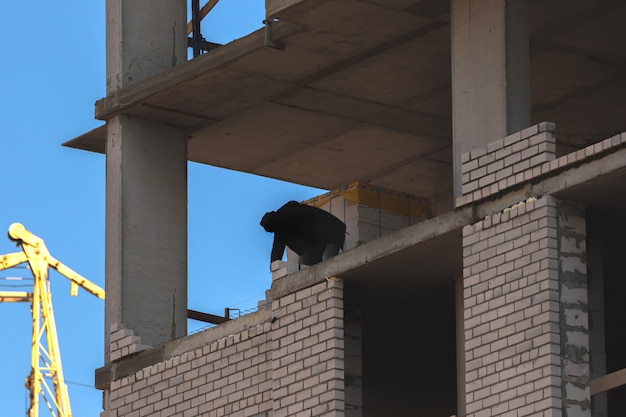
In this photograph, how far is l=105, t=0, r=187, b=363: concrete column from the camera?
25156 millimetres

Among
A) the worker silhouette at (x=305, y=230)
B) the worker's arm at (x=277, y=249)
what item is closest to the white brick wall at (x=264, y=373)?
the worker's arm at (x=277, y=249)

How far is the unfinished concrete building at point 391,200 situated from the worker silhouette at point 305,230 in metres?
0.43

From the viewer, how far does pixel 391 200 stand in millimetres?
26172

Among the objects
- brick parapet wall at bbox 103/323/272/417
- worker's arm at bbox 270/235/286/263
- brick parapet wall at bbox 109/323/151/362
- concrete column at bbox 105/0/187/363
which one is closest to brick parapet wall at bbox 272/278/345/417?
brick parapet wall at bbox 103/323/272/417

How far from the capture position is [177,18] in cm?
2648

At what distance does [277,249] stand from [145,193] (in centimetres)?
288

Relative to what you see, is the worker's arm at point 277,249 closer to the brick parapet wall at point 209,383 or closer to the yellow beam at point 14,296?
the brick parapet wall at point 209,383

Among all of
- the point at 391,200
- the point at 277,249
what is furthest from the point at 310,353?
the point at 391,200

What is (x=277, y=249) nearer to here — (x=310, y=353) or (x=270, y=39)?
(x=310, y=353)

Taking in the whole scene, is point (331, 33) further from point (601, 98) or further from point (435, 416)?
point (435, 416)

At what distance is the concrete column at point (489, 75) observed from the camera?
20484 mm

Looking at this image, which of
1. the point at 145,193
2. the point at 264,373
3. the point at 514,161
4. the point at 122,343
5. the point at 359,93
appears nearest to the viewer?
the point at 514,161

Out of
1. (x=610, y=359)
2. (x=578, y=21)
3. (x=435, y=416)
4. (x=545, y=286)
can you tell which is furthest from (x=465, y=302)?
(x=435, y=416)

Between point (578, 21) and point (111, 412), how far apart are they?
292 inches
